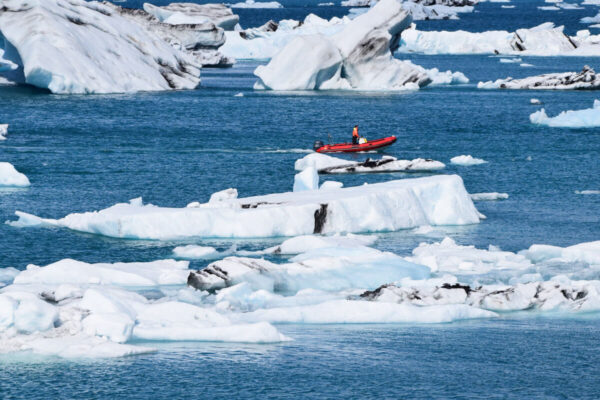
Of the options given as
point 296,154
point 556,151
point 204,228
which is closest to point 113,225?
point 204,228

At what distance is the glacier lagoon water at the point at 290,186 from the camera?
16.9 metres

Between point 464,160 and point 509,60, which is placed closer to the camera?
point 464,160

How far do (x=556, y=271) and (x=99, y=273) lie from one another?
396 inches

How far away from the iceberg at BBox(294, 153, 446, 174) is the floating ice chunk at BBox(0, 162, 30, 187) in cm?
1006

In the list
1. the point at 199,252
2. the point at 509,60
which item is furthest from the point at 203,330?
the point at 509,60

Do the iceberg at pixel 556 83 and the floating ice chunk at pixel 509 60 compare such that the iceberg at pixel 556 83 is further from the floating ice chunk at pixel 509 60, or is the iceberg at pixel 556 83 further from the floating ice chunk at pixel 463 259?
the floating ice chunk at pixel 463 259

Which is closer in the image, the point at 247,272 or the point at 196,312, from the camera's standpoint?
the point at 196,312

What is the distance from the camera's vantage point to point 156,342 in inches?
731

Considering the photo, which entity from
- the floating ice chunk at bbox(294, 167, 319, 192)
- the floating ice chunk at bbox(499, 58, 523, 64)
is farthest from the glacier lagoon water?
the floating ice chunk at bbox(499, 58, 523, 64)

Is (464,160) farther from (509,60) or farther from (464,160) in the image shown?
(509,60)

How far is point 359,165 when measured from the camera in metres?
40.1

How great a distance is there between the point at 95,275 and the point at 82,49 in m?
38.3

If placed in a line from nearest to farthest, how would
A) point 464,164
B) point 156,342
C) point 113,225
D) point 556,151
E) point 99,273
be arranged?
point 156,342 < point 99,273 < point 113,225 < point 464,164 < point 556,151

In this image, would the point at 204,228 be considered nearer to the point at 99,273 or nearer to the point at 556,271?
the point at 99,273
